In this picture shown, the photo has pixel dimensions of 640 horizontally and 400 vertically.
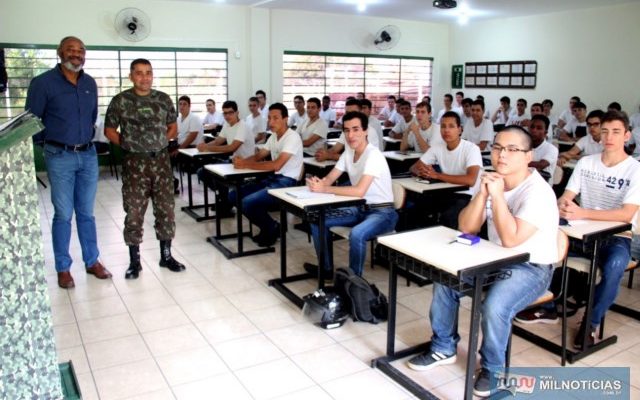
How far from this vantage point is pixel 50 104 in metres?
3.54

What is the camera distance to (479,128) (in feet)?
23.4

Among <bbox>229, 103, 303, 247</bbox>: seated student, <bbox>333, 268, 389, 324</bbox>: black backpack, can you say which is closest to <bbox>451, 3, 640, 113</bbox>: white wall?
<bbox>229, 103, 303, 247</bbox>: seated student

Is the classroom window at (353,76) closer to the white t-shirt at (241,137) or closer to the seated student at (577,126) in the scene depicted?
the seated student at (577,126)

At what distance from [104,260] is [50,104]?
1.44 metres

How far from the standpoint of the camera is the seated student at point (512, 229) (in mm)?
2383

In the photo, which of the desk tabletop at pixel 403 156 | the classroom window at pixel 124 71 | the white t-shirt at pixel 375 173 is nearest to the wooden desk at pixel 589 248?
the white t-shirt at pixel 375 173

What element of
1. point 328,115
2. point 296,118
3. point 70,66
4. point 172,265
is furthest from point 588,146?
point 328,115

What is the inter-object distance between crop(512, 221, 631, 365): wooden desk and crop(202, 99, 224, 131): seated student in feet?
22.4

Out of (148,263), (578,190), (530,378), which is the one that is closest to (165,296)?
(148,263)

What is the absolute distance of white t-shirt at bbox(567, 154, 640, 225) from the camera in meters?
3.03

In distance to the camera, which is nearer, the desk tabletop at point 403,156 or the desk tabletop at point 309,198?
the desk tabletop at point 309,198

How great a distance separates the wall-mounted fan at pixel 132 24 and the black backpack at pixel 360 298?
265 inches

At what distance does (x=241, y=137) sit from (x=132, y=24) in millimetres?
3956

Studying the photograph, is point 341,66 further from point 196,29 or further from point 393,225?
point 393,225
